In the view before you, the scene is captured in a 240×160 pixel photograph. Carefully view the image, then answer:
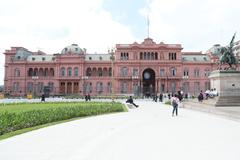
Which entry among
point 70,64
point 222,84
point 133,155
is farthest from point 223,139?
point 70,64

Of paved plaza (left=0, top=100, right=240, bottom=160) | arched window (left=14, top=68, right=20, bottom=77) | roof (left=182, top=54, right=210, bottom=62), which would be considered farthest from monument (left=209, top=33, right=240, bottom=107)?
arched window (left=14, top=68, right=20, bottom=77)

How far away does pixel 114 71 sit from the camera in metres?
78.9

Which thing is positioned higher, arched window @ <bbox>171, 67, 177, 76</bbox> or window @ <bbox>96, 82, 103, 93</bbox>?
arched window @ <bbox>171, 67, 177, 76</bbox>

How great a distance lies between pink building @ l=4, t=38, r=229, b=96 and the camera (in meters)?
78.4

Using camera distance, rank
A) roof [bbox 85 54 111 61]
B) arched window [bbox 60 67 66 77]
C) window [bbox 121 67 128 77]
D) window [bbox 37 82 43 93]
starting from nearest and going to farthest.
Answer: window [bbox 121 67 128 77], arched window [bbox 60 67 66 77], window [bbox 37 82 43 93], roof [bbox 85 54 111 61]

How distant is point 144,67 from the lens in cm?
7881

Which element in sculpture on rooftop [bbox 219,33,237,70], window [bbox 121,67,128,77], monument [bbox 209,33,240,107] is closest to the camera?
monument [bbox 209,33,240,107]

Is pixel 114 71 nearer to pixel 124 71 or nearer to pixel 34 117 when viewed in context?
pixel 124 71

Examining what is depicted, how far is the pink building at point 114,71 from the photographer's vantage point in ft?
257

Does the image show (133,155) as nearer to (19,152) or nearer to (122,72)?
(19,152)

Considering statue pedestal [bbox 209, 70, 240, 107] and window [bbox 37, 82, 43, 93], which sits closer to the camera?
statue pedestal [bbox 209, 70, 240, 107]

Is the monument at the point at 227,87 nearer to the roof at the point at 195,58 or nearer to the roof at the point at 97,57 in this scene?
the roof at the point at 195,58

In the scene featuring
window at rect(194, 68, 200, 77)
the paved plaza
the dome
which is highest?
the dome

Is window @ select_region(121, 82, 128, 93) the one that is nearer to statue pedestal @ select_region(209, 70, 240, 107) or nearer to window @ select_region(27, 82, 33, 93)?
window @ select_region(27, 82, 33, 93)
